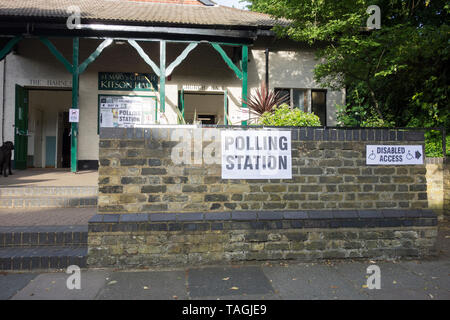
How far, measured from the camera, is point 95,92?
996cm

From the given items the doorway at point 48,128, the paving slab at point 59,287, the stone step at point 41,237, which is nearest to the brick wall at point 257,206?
the paving slab at point 59,287

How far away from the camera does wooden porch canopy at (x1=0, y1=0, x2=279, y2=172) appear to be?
26.7 feet

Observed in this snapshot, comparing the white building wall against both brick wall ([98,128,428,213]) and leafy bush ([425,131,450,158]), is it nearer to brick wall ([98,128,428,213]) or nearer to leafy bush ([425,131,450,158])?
leafy bush ([425,131,450,158])

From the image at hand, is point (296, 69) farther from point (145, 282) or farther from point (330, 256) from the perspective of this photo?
point (145, 282)

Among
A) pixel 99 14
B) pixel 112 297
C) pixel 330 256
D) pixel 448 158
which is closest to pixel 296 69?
pixel 448 158

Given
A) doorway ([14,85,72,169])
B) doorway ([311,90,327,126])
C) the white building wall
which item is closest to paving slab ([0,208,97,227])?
the white building wall

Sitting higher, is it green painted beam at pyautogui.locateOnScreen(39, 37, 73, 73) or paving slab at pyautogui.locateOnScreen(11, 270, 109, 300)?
green painted beam at pyautogui.locateOnScreen(39, 37, 73, 73)

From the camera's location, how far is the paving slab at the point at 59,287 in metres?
2.79

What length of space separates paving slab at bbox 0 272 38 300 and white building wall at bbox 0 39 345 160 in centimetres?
656

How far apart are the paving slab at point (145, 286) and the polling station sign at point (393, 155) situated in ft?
9.64

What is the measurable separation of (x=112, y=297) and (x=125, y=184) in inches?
52.8
